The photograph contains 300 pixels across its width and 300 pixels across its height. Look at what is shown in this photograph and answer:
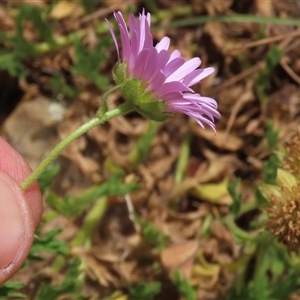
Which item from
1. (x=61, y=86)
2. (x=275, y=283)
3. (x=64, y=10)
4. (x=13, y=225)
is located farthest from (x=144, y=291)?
(x=64, y=10)

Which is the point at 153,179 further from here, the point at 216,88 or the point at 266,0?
the point at 266,0

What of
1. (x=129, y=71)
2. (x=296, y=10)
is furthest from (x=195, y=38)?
(x=129, y=71)

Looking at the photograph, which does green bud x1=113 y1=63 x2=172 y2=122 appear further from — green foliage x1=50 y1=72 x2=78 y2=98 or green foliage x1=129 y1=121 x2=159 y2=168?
green foliage x1=50 y1=72 x2=78 y2=98

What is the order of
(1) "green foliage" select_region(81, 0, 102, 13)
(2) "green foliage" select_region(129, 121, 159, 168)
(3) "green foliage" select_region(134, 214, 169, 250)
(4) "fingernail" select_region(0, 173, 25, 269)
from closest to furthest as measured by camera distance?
(4) "fingernail" select_region(0, 173, 25, 269) → (3) "green foliage" select_region(134, 214, 169, 250) → (2) "green foliage" select_region(129, 121, 159, 168) → (1) "green foliage" select_region(81, 0, 102, 13)

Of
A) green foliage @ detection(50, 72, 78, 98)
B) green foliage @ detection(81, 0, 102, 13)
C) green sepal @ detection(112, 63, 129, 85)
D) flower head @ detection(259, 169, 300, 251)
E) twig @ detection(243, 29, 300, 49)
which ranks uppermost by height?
green sepal @ detection(112, 63, 129, 85)

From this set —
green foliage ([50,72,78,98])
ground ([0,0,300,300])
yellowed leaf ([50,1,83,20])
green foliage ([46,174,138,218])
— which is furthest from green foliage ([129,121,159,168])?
yellowed leaf ([50,1,83,20])

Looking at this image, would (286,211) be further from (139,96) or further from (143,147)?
(143,147)
